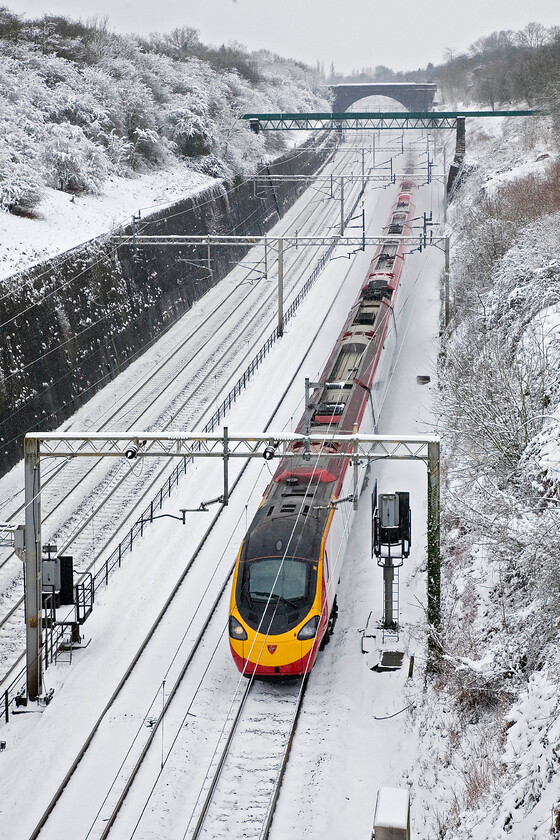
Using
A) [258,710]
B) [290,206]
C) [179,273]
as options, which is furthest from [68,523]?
[290,206]

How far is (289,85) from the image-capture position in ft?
348

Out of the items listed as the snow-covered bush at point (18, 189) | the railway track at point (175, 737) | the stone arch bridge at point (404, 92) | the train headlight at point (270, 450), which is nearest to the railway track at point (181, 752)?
the railway track at point (175, 737)

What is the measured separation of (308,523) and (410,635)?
3042 millimetres

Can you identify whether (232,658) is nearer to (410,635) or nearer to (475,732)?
(410,635)

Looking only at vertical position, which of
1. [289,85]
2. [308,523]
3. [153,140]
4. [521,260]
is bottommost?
[308,523]

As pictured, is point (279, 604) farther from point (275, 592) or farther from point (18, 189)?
point (18, 189)

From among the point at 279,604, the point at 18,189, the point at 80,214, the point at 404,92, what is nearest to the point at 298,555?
the point at 279,604

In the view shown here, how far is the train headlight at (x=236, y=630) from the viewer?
53.8 ft

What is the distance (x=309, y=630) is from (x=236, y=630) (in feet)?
4.16

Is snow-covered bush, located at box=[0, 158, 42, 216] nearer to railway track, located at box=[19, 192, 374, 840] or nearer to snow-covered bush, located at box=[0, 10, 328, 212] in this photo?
snow-covered bush, located at box=[0, 10, 328, 212]

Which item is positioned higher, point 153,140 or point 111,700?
point 153,140

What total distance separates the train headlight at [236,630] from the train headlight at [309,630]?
38.2 inches

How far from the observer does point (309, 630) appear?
53.6 ft

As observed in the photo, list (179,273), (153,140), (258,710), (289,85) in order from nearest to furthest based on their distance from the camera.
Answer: (258,710) < (179,273) < (153,140) < (289,85)
